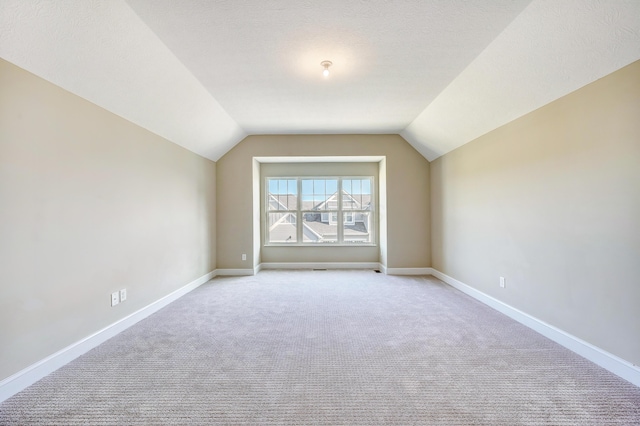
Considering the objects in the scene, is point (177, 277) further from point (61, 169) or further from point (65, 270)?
point (61, 169)

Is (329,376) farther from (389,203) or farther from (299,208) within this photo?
(299,208)

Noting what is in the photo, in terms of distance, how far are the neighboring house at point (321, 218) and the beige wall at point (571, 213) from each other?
7.83 ft

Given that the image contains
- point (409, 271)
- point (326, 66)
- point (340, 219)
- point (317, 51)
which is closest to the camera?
point (317, 51)

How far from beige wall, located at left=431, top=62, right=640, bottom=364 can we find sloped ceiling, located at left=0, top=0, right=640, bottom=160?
244 millimetres

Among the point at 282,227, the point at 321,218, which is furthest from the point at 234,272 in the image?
the point at 321,218

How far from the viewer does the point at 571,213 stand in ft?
7.02

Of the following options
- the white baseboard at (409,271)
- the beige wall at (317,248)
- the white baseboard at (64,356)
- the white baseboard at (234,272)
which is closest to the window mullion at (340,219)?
the beige wall at (317,248)

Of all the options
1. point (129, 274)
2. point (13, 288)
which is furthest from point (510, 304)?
point (13, 288)

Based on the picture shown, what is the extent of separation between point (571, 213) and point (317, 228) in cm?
402

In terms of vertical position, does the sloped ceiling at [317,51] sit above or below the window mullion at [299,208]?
above

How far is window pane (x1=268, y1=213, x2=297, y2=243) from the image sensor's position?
545 centimetres

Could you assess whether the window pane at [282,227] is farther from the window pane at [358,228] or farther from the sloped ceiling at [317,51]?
the sloped ceiling at [317,51]

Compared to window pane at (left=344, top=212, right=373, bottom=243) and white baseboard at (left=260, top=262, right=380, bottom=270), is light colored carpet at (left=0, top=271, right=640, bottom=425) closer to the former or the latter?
white baseboard at (left=260, top=262, right=380, bottom=270)

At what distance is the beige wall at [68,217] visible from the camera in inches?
64.5
